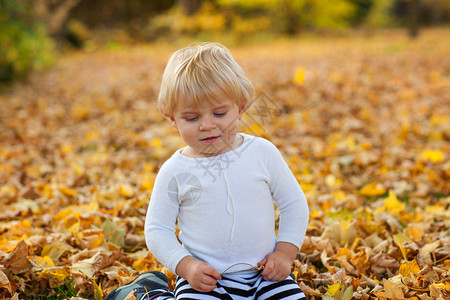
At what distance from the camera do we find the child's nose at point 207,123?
1.69 metres

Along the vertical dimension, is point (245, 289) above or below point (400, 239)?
above

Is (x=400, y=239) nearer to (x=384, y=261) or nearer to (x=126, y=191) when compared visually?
(x=384, y=261)

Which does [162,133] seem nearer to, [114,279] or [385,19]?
[114,279]

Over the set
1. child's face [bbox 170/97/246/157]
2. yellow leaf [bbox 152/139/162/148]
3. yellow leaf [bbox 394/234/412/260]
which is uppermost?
child's face [bbox 170/97/246/157]

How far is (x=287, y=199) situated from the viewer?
1.84 metres

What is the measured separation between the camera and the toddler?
1.70 meters

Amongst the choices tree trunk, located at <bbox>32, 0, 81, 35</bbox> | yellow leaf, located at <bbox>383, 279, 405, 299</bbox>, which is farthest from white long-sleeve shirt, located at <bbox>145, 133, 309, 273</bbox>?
tree trunk, located at <bbox>32, 0, 81, 35</bbox>

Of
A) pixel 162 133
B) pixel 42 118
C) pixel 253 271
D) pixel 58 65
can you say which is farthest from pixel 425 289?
pixel 58 65

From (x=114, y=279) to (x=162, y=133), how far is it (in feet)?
11.7

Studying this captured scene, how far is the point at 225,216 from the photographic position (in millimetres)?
1731

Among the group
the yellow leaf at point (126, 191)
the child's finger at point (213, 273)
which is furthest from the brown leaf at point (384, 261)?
the yellow leaf at point (126, 191)

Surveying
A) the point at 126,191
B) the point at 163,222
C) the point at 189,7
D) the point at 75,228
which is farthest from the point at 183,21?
the point at 163,222

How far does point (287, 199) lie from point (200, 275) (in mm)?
469

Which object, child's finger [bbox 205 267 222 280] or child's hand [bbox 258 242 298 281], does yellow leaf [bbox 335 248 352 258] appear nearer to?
child's hand [bbox 258 242 298 281]
